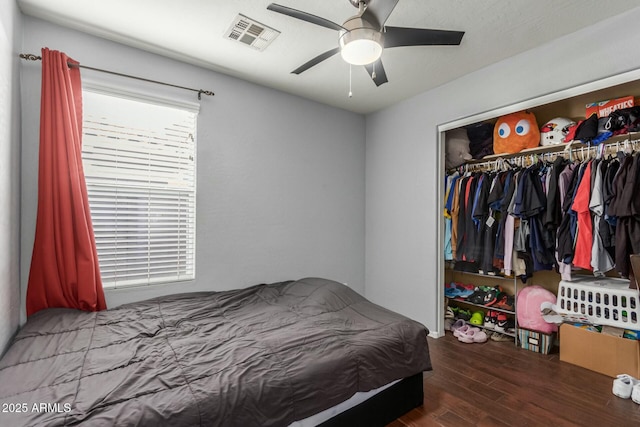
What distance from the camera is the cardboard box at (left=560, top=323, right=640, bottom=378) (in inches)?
87.0

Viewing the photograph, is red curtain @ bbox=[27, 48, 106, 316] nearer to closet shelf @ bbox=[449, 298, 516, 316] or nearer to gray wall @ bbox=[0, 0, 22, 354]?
gray wall @ bbox=[0, 0, 22, 354]

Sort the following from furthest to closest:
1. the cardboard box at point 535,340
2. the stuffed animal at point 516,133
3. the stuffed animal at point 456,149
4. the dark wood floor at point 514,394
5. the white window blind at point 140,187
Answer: the stuffed animal at point 456,149
the stuffed animal at point 516,133
the cardboard box at point 535,340
the white window blind at point 140,187
the dark wood floor at point 514,394

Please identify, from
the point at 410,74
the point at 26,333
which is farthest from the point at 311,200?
the point at 26,333

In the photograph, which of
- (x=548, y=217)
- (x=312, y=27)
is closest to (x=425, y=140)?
(x=548, y=217)

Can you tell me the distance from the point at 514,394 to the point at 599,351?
0.90m

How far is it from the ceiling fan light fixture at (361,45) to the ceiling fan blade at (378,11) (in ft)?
0.17

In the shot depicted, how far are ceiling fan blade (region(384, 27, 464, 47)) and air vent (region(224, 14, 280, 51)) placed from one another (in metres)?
0.89

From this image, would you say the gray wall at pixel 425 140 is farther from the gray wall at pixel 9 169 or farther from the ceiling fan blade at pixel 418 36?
the gray wall at pixel 9 169

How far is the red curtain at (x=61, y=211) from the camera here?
2.01 m

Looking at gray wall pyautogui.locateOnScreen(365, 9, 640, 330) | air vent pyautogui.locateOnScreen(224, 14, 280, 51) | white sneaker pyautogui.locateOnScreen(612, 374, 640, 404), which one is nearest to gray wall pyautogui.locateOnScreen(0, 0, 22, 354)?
air vent pyautogui.locateOnScreen(224, 14, 280, 51)

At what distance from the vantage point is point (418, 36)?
176 centimetres

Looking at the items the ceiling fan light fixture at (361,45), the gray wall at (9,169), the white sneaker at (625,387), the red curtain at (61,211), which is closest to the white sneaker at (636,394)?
the white sneaker at (625,387)

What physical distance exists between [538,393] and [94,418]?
2.60 metres

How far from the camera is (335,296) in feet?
8.48
